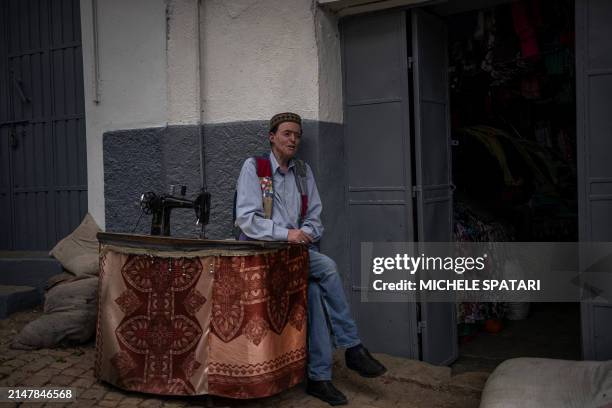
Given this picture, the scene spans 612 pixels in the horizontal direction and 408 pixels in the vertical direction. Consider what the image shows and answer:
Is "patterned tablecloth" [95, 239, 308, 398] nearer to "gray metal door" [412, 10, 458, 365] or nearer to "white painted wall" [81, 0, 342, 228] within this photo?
"gray metal door" [412, 10, 458, 365]

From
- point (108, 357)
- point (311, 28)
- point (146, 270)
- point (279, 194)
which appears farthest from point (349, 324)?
point (311, 28)

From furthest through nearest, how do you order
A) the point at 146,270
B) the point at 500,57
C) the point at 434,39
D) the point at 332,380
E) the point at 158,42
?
the point at 500,57
the point at 158,42
the point at 434,39
the point at 332,380
the point at 146,270

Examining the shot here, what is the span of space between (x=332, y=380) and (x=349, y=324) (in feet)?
2.29

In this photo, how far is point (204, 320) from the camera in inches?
161

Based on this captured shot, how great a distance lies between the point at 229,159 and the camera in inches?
A: 214

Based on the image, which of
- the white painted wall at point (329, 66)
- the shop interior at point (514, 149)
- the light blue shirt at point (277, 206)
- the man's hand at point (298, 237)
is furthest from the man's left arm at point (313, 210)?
the shop interior at point (514, 149)

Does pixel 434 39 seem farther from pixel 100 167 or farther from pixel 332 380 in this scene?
pixel 100 167

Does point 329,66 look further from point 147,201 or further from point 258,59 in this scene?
point 147,201

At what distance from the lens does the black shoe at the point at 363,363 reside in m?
4.27

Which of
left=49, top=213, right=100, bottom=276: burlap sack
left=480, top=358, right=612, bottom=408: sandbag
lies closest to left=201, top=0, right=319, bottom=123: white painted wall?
left=49, top=213, right=100, bottom=276: burlap sack

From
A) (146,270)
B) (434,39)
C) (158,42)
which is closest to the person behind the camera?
(146,270)

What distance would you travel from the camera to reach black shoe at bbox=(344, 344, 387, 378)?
4273 millimetres

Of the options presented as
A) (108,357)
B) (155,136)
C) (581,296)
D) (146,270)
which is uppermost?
(155,136)

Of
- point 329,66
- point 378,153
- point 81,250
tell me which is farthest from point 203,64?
point 81,250
